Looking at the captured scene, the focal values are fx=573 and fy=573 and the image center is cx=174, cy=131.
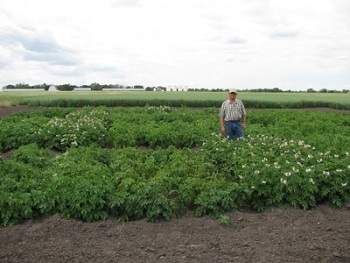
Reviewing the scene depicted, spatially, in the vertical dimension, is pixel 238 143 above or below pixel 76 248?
above

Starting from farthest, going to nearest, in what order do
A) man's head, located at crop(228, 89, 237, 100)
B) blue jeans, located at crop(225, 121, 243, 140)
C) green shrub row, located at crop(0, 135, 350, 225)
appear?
blue jeans, located at crop(225, 121, 243, 140) → man's head, located at crop(228, 89, 237, 100) → green shrub row, located at crop(0, 135, 350, 225)

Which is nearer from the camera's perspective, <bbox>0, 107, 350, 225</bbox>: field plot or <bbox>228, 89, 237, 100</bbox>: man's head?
<bbox>0, 107, 350, 225</bbox>: field plot

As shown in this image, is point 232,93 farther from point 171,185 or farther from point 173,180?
point 171,185

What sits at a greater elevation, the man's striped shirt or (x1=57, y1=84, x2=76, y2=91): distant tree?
the man's striped shirt

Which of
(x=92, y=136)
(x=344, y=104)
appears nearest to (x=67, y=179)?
(x=92, y=136)

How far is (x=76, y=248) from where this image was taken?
286 inches

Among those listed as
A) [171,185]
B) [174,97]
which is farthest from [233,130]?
[174,97]

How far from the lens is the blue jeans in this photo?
14.0 metres

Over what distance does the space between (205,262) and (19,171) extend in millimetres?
4695

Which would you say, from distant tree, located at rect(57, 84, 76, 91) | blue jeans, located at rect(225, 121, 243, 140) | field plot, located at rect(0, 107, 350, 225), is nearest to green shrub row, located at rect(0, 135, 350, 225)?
field plot, located at rect(0, 107, 350, 225)

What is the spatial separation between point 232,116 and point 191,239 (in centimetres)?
664

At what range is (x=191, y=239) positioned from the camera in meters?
7.49

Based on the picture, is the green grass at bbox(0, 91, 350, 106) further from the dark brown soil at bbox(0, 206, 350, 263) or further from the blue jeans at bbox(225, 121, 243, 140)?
the dark brown soil at bbox(0, 206, 350, 263)

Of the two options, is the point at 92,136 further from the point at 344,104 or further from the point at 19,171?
the point at 344,104
